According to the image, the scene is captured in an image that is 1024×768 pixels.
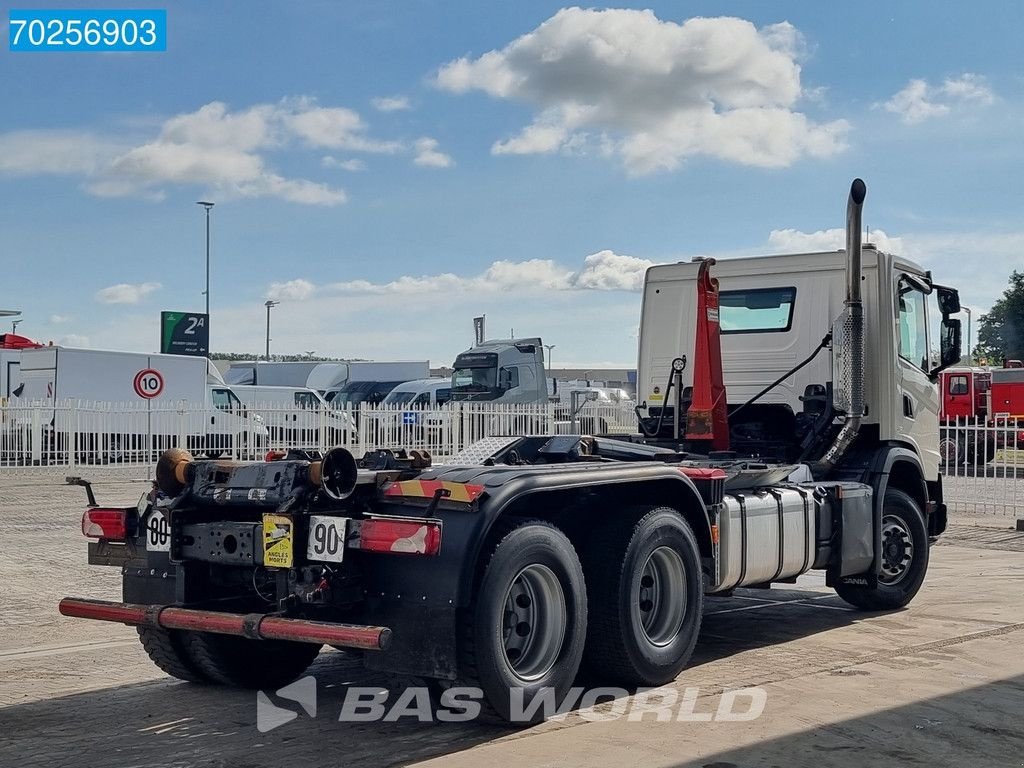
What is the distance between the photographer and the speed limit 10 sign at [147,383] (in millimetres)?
23109

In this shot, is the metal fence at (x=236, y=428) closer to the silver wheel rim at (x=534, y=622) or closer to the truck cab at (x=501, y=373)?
the truck cab at (x=501, y=373)

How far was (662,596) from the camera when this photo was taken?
22.9 ft

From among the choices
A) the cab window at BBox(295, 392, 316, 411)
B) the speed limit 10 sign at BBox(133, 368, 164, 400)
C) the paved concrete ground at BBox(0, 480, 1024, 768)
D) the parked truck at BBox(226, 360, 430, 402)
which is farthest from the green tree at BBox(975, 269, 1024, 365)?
the paved concrete ground at BBox(0, 480, 1024, 768)

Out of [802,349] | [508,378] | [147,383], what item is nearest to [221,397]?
[508,378]

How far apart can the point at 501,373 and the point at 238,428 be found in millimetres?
14121

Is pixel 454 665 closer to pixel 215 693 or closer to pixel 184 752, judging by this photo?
pixel 184 752

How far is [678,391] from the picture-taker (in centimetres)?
1042

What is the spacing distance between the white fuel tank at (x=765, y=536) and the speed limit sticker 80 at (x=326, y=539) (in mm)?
2767

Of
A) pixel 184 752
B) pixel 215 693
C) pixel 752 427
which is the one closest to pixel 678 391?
pixel 752 427

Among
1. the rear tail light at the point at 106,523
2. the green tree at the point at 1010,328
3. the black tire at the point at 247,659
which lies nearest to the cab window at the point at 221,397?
the black tire at the point at 247,659

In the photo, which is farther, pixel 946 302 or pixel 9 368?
pixel 9 368

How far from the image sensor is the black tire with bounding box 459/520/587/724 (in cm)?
552

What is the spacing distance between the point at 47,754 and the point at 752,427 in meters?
6.50

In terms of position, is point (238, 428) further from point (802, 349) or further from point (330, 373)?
point (330, 373)
